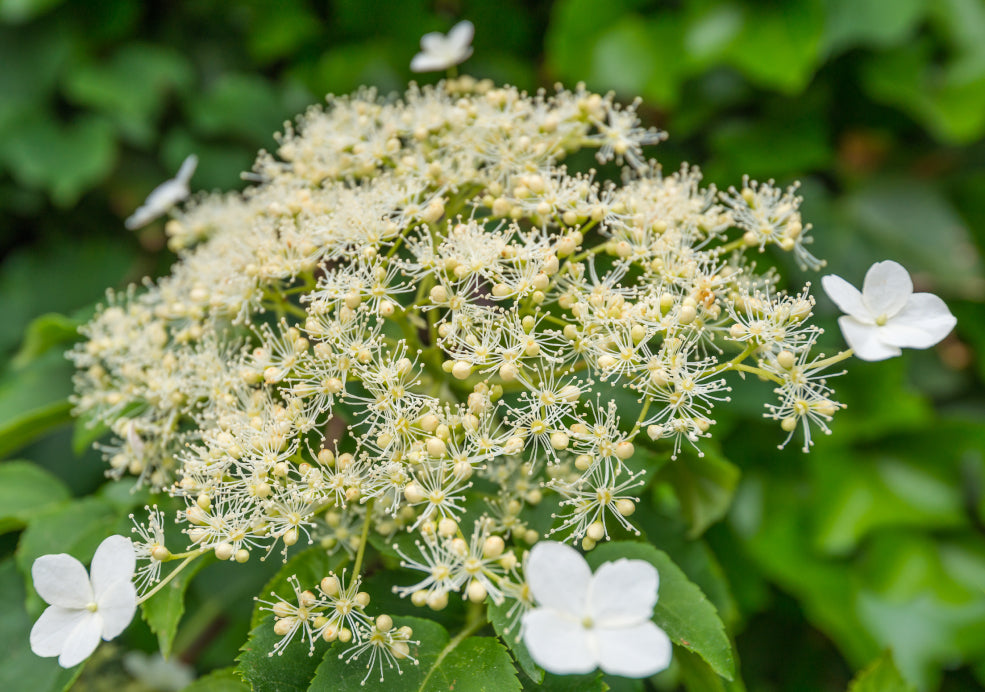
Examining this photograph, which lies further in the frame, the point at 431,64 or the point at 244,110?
the point at 244,110

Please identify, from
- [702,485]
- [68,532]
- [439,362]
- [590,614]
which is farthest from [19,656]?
[702,485]

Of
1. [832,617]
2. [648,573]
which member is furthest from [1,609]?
[832,617]

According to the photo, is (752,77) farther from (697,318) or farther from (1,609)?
(1,609)

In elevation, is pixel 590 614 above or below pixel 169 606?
above

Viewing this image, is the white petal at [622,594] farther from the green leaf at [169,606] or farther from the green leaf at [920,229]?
the green leaf at [920,229]

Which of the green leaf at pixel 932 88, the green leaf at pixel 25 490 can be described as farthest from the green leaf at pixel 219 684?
the green leaf at pixel 932 88

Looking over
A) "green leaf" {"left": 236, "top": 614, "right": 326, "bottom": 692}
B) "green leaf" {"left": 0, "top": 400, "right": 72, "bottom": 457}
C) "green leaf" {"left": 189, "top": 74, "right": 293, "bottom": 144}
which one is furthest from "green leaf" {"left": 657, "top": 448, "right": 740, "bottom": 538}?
"green leaf" {"left": 189, "top": 74, "right": 293, "bottom": 144}

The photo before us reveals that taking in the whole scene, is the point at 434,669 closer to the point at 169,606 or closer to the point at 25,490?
the point at 169,606
